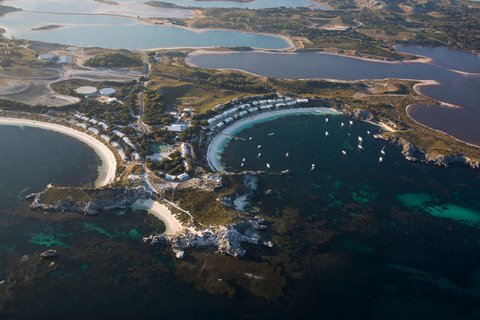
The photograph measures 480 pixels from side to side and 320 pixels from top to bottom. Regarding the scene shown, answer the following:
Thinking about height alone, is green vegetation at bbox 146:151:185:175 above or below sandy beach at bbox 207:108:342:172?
below

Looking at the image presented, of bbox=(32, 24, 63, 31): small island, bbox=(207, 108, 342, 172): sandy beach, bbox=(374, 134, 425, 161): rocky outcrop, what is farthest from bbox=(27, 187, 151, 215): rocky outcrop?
bbox=(32, 24, 63, 31): small island

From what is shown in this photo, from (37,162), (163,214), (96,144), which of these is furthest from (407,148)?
(37,162)

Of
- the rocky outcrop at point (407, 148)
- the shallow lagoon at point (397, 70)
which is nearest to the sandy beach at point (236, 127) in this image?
the rocky outcrop at point (407, 148)

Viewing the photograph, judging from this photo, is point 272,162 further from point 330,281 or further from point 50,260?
point 50,260

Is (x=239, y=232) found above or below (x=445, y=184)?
below

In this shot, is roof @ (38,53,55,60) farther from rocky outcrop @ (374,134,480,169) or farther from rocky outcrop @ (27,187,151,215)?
rocky outcrop @ (374,134,480,169)

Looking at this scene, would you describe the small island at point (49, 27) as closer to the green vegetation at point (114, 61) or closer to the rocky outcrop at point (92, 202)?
the green vegetation at point (114, 61)

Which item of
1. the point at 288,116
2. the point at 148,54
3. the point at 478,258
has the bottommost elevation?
the point at 478,258

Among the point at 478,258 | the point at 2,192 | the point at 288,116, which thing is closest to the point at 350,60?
the point at 288,116
